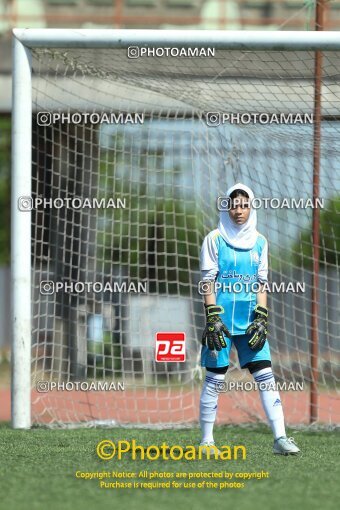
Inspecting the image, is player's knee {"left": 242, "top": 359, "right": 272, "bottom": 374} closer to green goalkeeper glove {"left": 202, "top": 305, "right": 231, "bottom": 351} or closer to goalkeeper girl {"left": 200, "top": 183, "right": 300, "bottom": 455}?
goalkeeper girl {"left": 200, "top": 183, "right": 300, "bottom": 455}

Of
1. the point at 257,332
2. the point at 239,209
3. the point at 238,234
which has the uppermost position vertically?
the point at 239,209

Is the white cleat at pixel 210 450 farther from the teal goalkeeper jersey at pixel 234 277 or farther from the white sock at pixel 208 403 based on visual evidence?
the teal goalkeeper jersey at pixel 234 277

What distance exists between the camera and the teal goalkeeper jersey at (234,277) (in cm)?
639

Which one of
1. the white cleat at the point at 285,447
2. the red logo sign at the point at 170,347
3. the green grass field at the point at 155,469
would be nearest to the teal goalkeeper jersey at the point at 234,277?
the white cleat at the point at 285,447

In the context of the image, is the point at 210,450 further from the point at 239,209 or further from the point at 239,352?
the point at 239,209

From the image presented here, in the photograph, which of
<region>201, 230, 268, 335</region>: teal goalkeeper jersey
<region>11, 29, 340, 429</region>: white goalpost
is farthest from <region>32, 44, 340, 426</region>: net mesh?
<region>201, 230, 268, 335</region>: teal goalkeeper jersey

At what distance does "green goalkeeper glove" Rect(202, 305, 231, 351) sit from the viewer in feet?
20.6

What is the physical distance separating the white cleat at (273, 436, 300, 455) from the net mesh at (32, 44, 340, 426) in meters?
2.12

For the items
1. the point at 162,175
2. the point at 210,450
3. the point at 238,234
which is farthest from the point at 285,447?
the point at 162,175

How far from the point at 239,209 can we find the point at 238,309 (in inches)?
23.1

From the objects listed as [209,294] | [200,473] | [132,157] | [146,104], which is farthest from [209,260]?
[132,157]

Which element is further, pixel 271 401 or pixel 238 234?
pixel 238 234

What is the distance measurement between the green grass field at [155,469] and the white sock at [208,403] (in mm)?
281

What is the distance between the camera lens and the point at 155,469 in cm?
578
